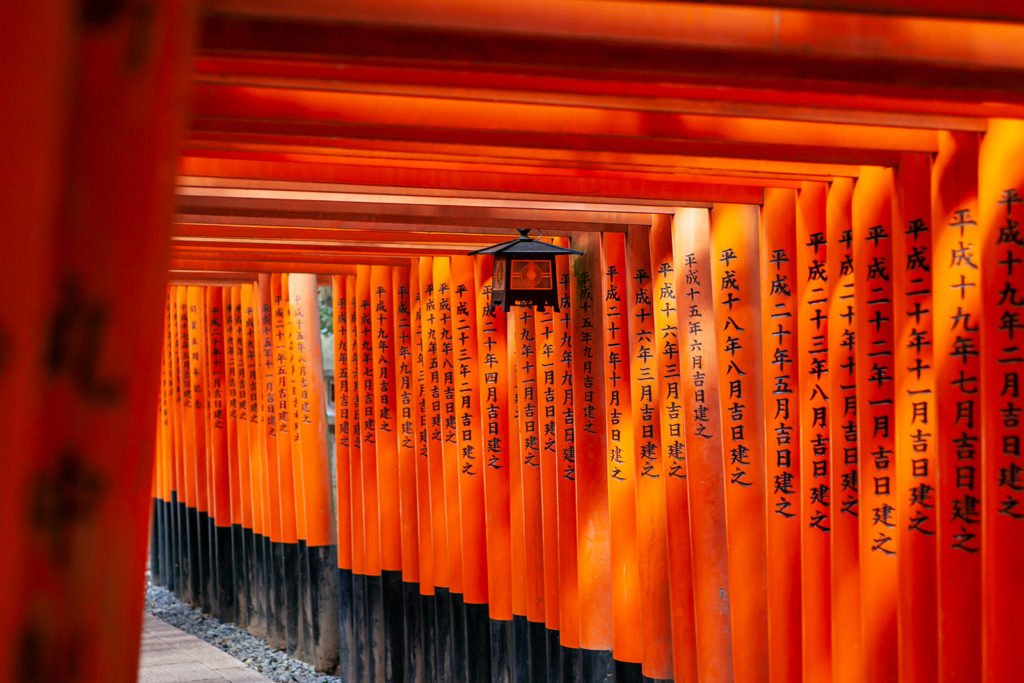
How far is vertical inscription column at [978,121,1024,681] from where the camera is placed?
4141 mm

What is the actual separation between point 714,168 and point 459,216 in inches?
81.3

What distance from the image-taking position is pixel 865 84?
3807 mm

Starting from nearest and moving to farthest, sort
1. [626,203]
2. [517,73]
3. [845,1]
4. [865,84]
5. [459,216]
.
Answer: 1. [845,1]
2. [517,73]
3. [865,84]
4. [626,203]
5. [459,216]

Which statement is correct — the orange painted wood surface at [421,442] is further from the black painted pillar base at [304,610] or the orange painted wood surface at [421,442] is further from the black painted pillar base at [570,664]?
the black painted pillar base at [304,610]

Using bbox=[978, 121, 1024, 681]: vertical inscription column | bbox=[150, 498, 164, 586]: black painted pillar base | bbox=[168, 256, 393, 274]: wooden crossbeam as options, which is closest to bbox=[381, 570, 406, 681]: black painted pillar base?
bbox=[168, 256, 393, 274]: wooden crossbeam

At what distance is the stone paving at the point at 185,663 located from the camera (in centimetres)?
1155

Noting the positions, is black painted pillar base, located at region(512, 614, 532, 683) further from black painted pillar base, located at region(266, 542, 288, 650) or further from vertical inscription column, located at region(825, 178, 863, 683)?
black painted pillar base, located at region(266, 542, 288, 650)

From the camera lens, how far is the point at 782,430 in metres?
5.74

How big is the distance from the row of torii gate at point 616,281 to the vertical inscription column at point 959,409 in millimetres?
12

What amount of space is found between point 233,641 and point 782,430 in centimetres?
946

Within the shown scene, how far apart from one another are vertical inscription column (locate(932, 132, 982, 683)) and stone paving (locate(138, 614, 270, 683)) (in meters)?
8.22

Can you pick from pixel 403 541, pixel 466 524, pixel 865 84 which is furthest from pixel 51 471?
pixel 403 541

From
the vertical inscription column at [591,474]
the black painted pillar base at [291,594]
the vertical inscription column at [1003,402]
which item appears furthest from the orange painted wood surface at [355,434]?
the vertical inscription column at [1003,402]

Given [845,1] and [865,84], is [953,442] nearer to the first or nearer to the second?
[865,84]
